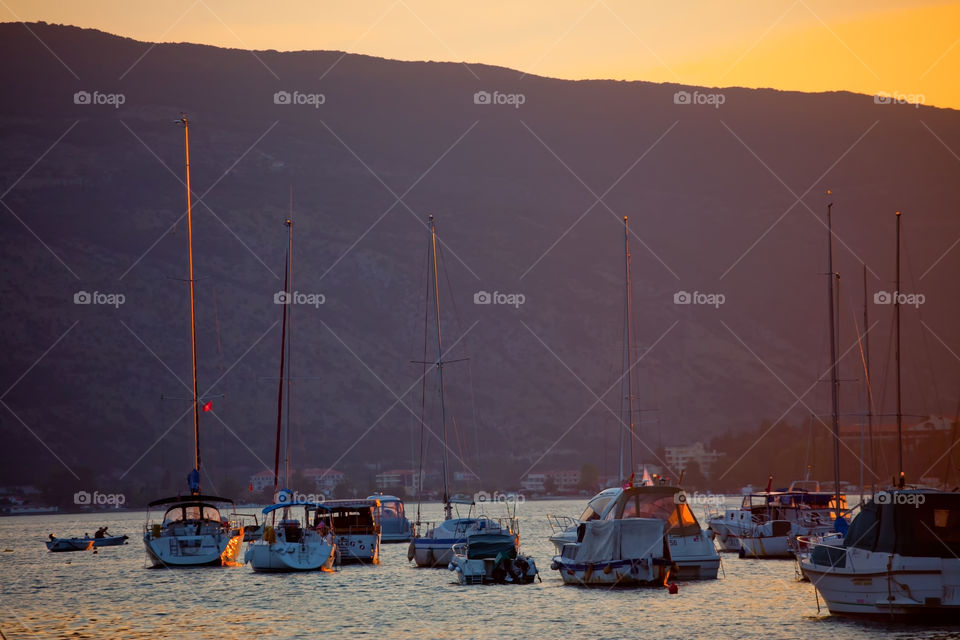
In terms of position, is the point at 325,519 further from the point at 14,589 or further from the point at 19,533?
the point at 19,533

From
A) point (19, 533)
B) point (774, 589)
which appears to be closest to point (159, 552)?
point (774, 589)

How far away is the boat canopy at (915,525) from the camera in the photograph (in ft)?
130

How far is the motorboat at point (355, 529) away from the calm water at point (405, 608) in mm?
1155

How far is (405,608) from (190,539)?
22349mm

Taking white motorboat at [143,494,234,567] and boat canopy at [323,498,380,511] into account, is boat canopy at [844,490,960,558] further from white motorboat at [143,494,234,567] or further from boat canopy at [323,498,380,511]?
boat canopy at [323,498,380,511]

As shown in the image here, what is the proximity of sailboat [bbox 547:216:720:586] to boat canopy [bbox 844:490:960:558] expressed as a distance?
1750 centimetres

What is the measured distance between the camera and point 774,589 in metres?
58.8

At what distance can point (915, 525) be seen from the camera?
39.9 metres

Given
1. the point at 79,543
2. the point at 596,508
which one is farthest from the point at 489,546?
the point at 79,543

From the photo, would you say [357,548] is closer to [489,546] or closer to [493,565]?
[489,546]

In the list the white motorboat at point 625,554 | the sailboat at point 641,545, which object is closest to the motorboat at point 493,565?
the sailboat at point 641,545

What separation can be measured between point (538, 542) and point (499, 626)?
73479 millimetres

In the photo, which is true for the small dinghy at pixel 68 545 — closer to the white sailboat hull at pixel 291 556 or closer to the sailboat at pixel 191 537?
the sailboat at pixel 191 537

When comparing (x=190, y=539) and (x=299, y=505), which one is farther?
(x=299, y=505)
